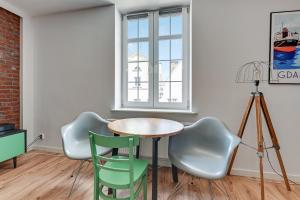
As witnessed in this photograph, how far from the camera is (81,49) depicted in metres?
3.00

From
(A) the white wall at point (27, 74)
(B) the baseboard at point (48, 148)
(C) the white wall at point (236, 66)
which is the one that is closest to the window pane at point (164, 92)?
(C) the white wall at point (236, 66)

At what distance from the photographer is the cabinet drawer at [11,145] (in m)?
2.34

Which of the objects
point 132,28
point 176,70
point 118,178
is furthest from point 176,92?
point 118,178

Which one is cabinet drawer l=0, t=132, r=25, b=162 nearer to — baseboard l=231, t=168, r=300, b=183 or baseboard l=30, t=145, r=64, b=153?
baseboard l=30, t=145, r=64, b=153

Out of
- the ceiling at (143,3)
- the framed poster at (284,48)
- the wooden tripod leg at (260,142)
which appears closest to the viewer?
the wooden tripod leg at (260,142)

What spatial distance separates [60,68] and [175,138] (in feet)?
7.87

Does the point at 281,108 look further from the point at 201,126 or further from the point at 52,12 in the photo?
the point at 52,12

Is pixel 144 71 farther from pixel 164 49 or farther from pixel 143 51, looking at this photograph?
pixel 164 49

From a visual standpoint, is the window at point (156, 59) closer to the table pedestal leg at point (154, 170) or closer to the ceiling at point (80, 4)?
the ceiling at point (80, 4)

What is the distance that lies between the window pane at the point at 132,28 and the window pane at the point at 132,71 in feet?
1.58

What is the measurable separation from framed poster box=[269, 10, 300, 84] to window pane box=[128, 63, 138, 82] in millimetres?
1952

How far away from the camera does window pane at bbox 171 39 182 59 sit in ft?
9.20

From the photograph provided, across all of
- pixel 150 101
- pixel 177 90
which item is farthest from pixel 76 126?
pixel 177 90

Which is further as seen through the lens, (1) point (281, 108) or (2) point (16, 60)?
(2) point (16, 60)
